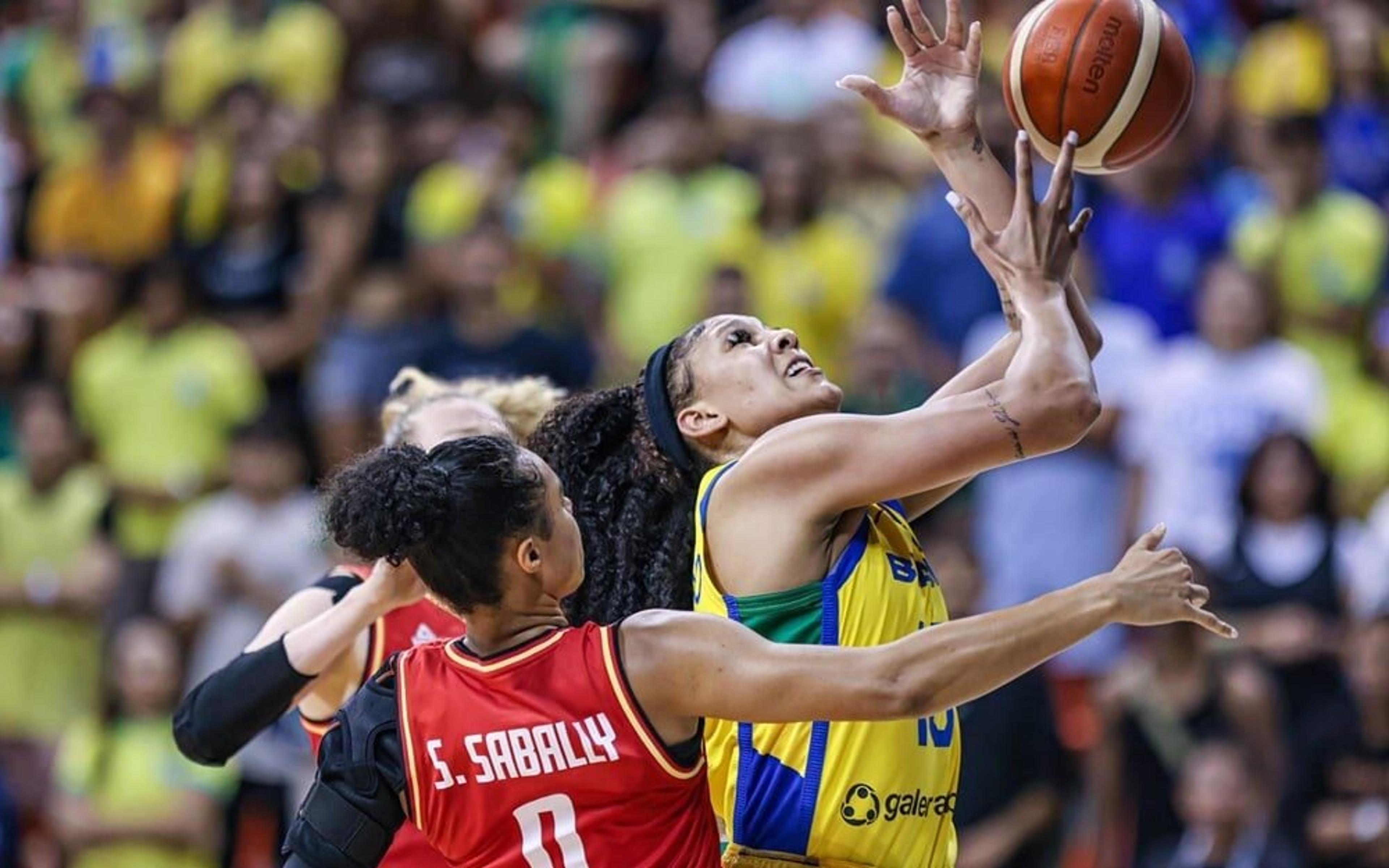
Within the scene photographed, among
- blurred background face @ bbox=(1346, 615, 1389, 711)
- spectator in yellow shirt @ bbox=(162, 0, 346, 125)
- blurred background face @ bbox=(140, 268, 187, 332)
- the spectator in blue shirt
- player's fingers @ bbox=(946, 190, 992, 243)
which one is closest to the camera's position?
player's fingers @ bbox=(946, 190, 992, 243)

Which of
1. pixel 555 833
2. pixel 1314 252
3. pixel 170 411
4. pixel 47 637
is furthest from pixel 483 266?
pixel 555 833

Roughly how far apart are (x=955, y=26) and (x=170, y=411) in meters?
6.65

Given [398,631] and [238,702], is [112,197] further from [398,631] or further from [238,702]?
[238,702]

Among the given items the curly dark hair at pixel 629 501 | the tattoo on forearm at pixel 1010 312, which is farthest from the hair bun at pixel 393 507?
the tattoo on forearm at pixel 1010 312

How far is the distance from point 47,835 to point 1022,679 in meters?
4.28

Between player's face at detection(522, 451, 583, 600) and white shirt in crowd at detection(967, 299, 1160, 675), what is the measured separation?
4754mm

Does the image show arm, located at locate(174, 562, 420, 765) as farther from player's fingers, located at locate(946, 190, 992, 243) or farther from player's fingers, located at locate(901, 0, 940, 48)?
player's fingers, located at locate(901, 0, 940, 48)

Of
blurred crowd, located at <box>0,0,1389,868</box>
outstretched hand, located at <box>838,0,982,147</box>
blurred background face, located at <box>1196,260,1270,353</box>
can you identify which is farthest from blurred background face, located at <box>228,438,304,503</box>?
outstretched hand, located at <box>838,0,982,147</box>

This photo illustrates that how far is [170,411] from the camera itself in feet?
34.6

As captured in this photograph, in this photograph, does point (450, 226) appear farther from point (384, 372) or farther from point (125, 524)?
point (125, 524)

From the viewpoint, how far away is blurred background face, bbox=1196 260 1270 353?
8.68 metres

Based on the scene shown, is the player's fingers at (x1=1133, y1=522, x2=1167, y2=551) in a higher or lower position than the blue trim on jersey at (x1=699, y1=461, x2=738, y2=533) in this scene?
lower

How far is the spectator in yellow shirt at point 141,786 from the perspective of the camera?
29.3ft

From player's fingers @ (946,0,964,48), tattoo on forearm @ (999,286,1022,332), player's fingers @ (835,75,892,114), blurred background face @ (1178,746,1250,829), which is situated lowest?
blurred background face @ (1178,746,1250,829)
